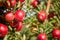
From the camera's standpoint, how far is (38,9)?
195cm

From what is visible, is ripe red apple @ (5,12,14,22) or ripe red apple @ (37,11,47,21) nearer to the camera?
ripe red apple @ (5,12,14,22)

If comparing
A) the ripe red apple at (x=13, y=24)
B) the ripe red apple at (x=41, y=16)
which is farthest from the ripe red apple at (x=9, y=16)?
the ripe red apple at (x=41, y=16)

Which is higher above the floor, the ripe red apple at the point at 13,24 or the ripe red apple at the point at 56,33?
the ripe red apple at the point at 56,33

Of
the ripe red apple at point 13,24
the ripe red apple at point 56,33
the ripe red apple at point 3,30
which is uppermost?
the ripe red apple at point 56,33

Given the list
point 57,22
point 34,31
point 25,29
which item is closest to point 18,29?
point 25,29

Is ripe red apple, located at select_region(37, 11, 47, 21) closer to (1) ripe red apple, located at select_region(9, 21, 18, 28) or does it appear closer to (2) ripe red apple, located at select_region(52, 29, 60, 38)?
(2) ripe red apple, located at select_region(52, 29, 60, 38)

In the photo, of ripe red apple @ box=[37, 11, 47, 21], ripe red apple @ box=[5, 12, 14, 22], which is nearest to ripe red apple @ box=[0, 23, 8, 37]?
ripe red apple @ box=[5, 12, 14, 22]

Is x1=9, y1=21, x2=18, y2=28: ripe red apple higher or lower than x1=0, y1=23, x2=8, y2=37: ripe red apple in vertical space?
higher

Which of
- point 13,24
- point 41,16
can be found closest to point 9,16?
point 13,24

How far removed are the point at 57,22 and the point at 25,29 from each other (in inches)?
15.1

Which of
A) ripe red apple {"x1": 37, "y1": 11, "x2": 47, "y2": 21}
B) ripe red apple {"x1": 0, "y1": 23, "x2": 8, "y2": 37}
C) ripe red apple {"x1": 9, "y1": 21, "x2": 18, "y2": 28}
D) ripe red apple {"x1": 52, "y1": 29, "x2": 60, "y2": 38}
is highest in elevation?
ripe red apple {"x1": 37, "y1": 11, "x2": 47, "y2": 21}

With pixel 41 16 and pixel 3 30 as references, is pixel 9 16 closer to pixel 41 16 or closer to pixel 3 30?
pixel 3 30

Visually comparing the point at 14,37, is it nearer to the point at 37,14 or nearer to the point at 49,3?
the point at 37,14

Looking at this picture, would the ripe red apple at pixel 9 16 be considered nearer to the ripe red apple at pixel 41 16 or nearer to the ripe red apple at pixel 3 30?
the ripe red apple at pixel 3 30
